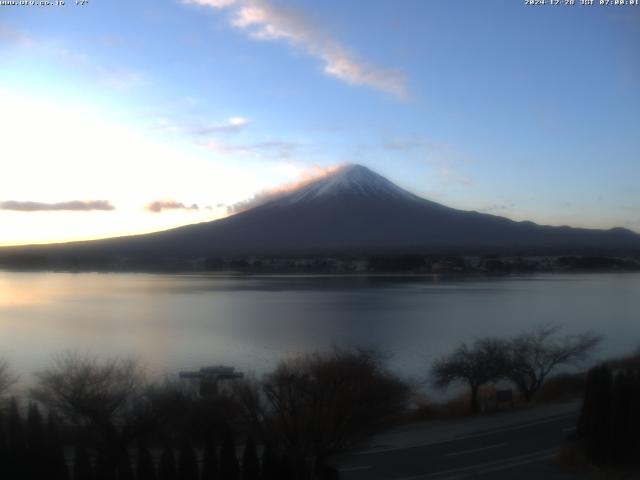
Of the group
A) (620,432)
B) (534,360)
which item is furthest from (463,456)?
(534,360)

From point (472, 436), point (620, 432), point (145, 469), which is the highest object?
point (145, 469)

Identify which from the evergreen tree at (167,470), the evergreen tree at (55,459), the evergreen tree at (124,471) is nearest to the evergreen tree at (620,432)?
the evergreen tree at (167,470)

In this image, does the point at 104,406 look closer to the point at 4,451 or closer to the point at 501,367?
the point at 4,451

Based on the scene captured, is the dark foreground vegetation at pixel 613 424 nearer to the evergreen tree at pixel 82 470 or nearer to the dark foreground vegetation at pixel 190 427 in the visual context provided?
the dark foreground vegetation at pixel 190 427

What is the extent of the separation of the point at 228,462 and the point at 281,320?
46.2 ft

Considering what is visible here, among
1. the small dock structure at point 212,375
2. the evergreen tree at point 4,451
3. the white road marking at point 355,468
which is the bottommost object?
the white road marking at point 355,468

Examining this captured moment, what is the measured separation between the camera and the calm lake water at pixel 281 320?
12.4 metres

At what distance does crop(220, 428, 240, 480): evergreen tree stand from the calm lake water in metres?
6.06

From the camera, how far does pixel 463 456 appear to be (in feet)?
17.9

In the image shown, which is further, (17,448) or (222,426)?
(222,426)

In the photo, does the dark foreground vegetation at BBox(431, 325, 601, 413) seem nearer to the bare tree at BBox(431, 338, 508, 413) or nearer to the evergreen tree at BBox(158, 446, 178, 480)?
the bare tree at BBox(431, 338, 508, 413)

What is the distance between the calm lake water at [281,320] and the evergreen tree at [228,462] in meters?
6.06

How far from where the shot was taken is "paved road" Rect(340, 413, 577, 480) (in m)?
4.95

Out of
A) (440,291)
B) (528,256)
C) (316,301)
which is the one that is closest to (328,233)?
(528,256)
